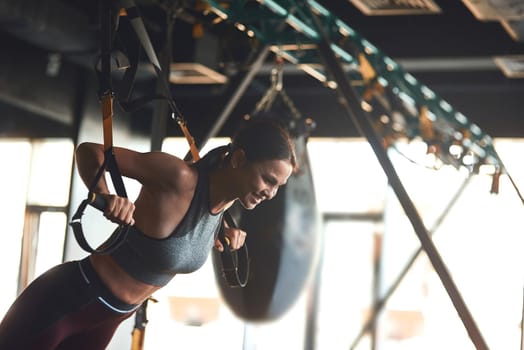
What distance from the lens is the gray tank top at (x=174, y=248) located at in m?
2.21

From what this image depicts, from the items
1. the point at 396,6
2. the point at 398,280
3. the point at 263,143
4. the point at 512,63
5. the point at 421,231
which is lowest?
the point at 421,231

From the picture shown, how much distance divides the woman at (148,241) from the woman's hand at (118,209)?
0.13m

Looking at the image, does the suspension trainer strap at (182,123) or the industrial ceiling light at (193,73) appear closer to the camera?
the suspension trainer strap at (182,123)

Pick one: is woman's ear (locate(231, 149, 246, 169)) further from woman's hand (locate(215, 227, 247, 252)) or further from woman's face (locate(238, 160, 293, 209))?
woman's hand (locate(215, 227, 247, 252))

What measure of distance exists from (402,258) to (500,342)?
3.56 ft

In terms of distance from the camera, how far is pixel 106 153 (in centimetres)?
202

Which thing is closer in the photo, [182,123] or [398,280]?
[182,123]

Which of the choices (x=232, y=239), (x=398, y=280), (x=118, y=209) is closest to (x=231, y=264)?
(x=232, y=239)

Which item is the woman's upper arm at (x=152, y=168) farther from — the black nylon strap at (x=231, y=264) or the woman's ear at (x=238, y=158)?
the black nylon strap at (x=231, y=264)

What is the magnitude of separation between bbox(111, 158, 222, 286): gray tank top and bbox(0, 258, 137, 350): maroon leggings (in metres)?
0.09

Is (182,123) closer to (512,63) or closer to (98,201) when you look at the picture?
(98,201)

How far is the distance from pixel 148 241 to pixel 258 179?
0.97ft

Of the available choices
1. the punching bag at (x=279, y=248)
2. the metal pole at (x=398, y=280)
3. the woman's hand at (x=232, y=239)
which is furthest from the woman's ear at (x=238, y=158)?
the metal pole at (x=398, y=280)

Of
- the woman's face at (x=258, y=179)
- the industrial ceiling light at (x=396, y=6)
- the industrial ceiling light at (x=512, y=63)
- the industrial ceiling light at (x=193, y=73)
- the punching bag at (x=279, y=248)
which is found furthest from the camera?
the industrial ceiling light at (x=193, y=73)
